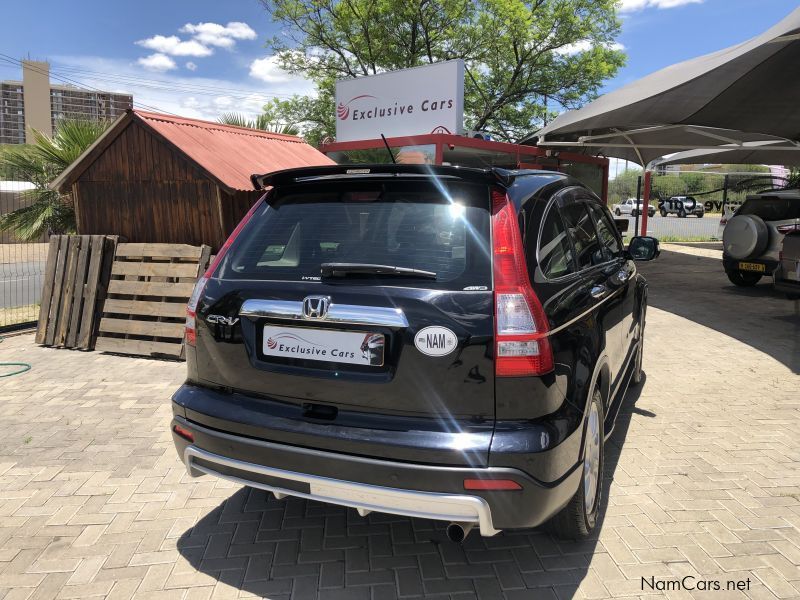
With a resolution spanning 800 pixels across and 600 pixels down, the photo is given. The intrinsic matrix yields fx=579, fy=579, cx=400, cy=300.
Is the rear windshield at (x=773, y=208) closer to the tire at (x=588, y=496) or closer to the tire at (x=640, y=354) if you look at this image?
the tire at (x=640, y=354)

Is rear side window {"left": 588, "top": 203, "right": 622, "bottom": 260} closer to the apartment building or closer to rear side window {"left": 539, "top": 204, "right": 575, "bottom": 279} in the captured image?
rear side window {"left": 539, "top": 204, "right": 575, "bottom": 279}

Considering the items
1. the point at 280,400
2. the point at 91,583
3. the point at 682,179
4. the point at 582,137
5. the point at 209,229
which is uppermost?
the point at 682,179

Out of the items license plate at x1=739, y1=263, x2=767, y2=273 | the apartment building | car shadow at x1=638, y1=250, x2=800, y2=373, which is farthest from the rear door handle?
the apartment building

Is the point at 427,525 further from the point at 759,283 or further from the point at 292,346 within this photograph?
the point at 759,283

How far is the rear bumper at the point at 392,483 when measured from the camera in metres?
2.11

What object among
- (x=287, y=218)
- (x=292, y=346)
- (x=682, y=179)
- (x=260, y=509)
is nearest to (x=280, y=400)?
(x=292, y=346)

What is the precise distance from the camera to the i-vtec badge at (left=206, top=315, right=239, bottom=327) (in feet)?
8.37

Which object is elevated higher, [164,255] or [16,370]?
[164,255]

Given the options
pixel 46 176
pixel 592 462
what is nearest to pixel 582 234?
pixel 592 462

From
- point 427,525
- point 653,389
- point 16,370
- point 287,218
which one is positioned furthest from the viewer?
point 16,370

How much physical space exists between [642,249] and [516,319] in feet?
8.98

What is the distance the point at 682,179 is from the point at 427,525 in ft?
229

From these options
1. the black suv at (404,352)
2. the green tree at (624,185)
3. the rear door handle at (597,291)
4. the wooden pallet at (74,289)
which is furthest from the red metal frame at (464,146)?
the green tree at (624,185)

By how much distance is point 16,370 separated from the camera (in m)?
5.88
